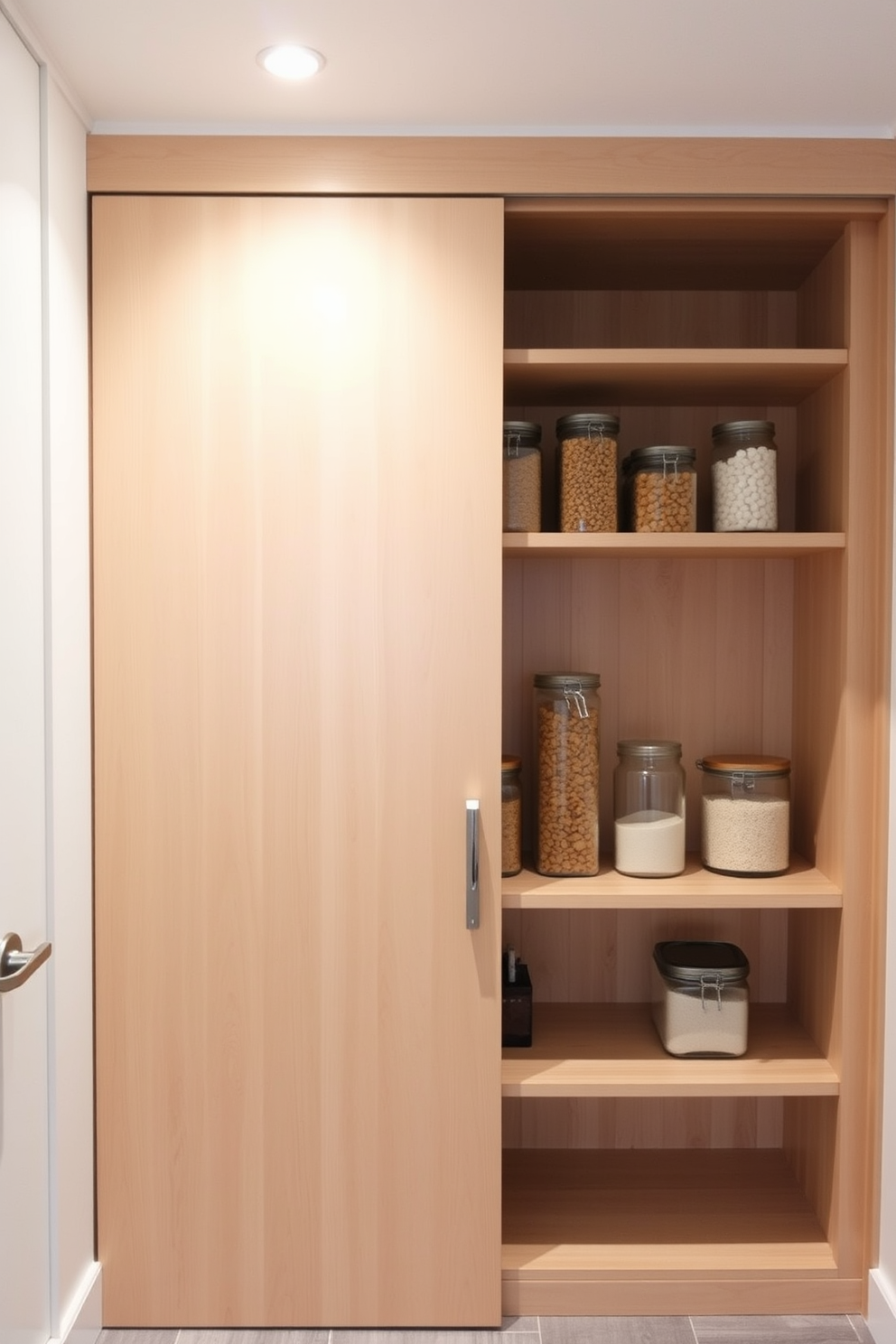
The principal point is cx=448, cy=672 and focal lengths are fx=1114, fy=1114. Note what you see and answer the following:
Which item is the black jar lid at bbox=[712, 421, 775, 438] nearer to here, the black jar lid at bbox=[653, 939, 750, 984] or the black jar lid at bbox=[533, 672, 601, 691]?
the black jar lid at bbox=[533, 672, 601, 691]

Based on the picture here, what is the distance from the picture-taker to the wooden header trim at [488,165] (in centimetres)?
207

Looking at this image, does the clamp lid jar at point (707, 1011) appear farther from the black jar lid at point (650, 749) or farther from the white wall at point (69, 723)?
the white wall at point (69, 723)

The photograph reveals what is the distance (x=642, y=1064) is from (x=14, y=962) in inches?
51.0

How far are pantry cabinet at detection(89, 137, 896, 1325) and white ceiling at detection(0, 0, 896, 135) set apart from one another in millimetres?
59

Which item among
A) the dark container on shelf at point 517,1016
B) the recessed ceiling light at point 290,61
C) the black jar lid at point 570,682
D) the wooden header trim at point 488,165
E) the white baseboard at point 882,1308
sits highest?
the recessed ceiling light at point 290,61

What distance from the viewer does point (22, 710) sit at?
5.90 feet

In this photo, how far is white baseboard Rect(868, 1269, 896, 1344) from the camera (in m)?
2.10

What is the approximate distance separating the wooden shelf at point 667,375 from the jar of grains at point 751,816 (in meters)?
0.80

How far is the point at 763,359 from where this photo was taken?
217 centimetres

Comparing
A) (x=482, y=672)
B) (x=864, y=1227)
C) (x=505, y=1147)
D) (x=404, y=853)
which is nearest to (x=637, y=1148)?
(x=505, y=1147)

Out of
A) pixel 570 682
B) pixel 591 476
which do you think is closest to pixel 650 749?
pixel 570 682

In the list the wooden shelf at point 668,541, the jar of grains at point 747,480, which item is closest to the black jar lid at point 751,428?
the jar of grains at point 747,480

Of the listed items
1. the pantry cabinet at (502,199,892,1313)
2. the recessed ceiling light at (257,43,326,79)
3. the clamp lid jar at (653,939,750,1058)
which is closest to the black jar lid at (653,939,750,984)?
the clamp lid jar at (653,939,750,1058)

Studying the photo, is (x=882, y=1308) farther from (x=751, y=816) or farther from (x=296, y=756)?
(x=296, y=756)
